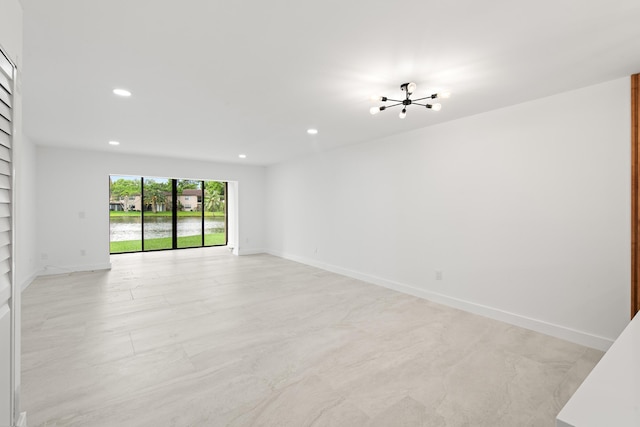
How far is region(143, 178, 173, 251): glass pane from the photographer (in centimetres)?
898

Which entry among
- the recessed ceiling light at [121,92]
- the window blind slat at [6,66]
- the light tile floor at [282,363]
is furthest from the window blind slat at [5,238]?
the recessed ceiling light at [121,92]

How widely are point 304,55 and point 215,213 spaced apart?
878cm

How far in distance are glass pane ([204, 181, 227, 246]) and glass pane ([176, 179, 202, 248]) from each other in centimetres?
24

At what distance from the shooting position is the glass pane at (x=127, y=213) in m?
8.89

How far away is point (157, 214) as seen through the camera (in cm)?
918

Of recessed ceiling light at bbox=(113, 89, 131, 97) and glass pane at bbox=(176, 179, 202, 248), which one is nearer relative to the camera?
recessed ceiling light at bbox=(113, 89, 131, 97)

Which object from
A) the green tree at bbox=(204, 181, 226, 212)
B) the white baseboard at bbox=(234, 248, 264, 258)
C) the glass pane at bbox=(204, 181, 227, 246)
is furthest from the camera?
the green tree at bbox=(204, 181, 226, 212)

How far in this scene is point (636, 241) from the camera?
8.61 ft

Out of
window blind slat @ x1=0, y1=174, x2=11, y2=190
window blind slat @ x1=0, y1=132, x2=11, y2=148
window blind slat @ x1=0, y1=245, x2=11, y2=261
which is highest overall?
window blind slat @ x1=0, y1=132, x2=11, y2=148

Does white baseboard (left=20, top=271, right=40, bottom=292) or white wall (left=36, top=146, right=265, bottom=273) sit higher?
white wall (left=36, top=146, right=265, bottom=273)

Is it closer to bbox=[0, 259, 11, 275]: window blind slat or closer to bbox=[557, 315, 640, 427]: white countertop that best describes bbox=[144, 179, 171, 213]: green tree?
bbox=[0, 259, 11, 275]: window blind slat

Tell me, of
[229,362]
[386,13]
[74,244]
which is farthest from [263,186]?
[386,13]

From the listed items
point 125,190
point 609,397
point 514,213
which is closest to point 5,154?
point 609,397

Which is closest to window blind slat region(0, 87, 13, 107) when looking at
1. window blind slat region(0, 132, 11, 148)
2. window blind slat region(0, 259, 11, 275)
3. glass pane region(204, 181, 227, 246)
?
window blind slat region(0, 132, 11, 148)
